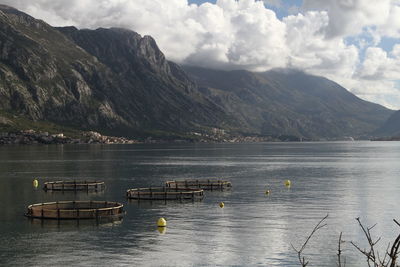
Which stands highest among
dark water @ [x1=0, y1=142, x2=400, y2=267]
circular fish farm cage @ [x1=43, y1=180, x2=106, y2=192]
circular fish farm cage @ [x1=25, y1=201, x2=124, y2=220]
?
circular fish farm cage @ [x1=43, y1=180, x2=106, y2=192]

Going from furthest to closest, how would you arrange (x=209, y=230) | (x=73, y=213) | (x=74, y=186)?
(x=74, y=186), (x=73, y=213), (x=209, y=230)

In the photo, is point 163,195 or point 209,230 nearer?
point 209,230

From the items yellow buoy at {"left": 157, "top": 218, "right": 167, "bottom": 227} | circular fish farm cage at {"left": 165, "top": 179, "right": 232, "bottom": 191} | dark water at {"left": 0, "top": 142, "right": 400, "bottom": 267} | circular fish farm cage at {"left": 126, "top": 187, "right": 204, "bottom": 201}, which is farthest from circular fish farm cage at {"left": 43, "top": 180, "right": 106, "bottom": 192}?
yellow buoy at {"left": 157, "top": 218, "right": 167, "bottom": 227}

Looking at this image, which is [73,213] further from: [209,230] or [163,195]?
[163,195]

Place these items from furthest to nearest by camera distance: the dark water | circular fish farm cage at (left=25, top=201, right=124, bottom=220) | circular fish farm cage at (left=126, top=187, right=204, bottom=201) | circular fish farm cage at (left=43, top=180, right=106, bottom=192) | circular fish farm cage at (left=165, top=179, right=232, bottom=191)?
circular fish farm cage at (left=165, top=179, right=232, bottom=191) < circular fish farm cage at (left=43, top=180, right=106, bottom=192) < circular fish farm cage at (left=126, top=187, right=204, bottom=201) < circular fish farm cage at (left=25, top=201, right=124, bottom=220) < the dark water

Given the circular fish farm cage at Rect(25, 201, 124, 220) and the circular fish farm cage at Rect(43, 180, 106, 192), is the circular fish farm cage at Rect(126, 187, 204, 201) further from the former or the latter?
the circular fish farm cage at Rect(43, 180, 106, 192)

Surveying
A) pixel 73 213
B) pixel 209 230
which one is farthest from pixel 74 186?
pixel 209 230

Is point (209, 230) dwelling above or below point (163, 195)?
below

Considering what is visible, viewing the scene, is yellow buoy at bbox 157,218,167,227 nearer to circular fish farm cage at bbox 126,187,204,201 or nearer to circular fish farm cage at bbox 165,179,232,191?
circular fish farm cage at bbox 126,187,204,201

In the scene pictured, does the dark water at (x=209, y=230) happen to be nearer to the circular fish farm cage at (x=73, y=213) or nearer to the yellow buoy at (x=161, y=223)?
the yellow buoy at (x=161, y=223)

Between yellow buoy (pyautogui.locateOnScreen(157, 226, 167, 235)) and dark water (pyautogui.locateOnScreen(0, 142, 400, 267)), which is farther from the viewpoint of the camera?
yellow buoy (pyautogui.locateOnScreen(157, 226, 167, 235))

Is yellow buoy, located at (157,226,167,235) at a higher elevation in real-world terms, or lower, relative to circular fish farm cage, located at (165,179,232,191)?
lower

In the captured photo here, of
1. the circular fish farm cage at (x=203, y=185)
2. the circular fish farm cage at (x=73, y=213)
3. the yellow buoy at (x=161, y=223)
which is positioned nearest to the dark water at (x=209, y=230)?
the yellow buoy at (x=161, y=223)

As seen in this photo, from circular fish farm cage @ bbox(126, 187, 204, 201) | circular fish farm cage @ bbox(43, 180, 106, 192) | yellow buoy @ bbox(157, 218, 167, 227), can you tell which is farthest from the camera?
circular fish farm cage @ bbox(43, 180, 106, 192)
